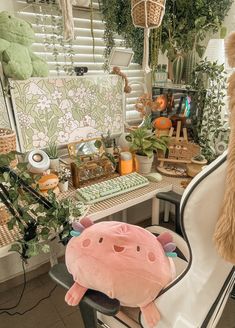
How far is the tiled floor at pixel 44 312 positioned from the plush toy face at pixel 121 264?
859 mm

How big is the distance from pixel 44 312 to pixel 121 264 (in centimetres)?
106

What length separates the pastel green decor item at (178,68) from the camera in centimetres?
170

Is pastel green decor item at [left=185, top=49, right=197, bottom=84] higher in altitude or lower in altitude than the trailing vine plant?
higher

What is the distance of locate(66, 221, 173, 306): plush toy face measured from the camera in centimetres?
61

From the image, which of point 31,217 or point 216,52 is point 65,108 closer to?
point 31,217

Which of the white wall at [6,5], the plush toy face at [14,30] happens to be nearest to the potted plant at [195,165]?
the plush toy face at [14,30]

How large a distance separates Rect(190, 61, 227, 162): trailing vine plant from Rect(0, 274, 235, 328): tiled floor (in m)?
0.95

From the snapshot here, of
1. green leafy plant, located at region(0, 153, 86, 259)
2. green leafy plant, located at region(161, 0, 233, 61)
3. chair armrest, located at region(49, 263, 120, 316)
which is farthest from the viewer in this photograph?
green leafy plant, located at region(161, 0, 233, 61)

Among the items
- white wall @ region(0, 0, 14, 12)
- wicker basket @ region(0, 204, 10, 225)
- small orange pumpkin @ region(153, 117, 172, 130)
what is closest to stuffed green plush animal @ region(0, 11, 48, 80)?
white wall @ region(0, 0, 14, 12)

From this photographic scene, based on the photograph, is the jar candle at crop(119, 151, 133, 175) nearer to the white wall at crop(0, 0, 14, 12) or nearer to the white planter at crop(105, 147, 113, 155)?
the white planter at crop(105, 147, 113, 155)

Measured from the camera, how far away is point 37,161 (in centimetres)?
117

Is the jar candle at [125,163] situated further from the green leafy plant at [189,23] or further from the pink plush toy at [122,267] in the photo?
the green leafy plant at [189,23]

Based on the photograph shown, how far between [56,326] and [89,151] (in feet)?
3.31

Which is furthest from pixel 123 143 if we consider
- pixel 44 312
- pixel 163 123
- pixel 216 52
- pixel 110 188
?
pixel 44 312
